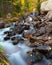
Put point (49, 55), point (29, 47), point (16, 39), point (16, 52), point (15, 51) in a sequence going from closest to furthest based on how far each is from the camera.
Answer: point (49, 55) < point (16, 52) < point (15, 51) < point (29, 47) < point (16, 39)

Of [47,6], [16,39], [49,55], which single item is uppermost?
[49,55]

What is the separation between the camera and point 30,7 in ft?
95.6

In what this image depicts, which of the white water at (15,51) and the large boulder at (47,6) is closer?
the white water at (15,51)

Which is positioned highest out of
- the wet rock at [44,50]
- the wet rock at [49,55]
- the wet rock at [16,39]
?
the wet rock at [44,50]

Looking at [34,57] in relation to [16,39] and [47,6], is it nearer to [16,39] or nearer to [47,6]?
[16,39]

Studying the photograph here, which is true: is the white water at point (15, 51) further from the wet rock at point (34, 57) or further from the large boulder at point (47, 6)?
the large boulder at point (47, 6)

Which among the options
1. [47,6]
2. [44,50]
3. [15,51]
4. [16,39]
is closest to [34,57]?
[44,50]

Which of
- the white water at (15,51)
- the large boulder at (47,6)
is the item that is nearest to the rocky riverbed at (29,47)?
the white water at (15,51)

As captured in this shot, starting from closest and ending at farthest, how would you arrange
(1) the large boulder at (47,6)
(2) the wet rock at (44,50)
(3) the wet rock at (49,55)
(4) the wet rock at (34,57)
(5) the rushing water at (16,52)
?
(4) the wet rock at (34,57), (5) the rushing water at (16,52), (3) the wet rock at (49,55), (2) the wet rock at (44,50), (1) the large boulder at (47,6)

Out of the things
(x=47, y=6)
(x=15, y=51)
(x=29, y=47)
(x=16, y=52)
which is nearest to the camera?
(x=16, y=52)

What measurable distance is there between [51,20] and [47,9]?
4.44 meters

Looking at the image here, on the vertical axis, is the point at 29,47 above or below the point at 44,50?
below

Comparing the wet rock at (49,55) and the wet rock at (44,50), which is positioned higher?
the wet rock at (44,50)

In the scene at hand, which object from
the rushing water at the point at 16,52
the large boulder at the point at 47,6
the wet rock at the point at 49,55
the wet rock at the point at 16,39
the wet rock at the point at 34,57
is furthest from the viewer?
the large boulder at the point at 47,6
